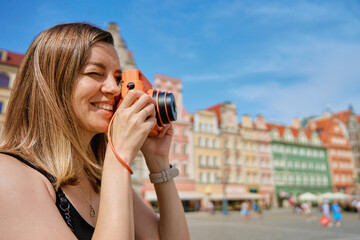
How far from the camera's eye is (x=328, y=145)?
5234cm

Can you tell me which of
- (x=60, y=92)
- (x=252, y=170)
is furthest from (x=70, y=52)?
(x=252, y=170)

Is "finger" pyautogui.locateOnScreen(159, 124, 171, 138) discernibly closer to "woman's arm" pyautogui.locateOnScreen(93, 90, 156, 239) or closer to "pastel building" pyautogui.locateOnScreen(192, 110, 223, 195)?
"woman's arm" pyautogui.locateOnScreen(93, 90, 156, 239)

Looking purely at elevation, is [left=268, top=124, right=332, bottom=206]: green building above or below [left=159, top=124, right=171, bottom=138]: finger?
above

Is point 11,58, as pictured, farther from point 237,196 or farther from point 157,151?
point 157,151

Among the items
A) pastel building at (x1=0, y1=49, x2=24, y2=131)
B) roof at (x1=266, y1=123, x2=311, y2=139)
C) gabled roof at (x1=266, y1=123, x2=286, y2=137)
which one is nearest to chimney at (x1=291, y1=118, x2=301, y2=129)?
roof at (x1=266, y1=123, x2=311, y2=139)

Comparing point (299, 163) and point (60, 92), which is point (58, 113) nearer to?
point (60, 92)

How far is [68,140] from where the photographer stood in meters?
1.21

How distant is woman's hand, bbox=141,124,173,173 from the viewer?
5.22ft

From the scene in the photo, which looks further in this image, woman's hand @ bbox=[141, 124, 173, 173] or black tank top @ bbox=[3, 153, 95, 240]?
woman's hand @ bbox=[141, 124, 173, 173]

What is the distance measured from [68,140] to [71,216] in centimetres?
31

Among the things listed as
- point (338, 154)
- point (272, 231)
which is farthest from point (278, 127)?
point (272, 231)

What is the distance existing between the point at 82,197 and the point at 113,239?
46 cm

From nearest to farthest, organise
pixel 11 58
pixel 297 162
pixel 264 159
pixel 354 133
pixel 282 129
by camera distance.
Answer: pixel 11 58, pixel 264 159, pixel 297 162, pixel 282 129, pixel 354 133

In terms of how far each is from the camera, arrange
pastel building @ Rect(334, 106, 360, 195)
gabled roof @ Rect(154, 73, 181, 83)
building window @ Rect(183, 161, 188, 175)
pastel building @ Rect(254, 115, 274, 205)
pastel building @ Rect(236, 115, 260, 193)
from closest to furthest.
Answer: gabled roof @ Rect(154, 73, 181, 83), building window @ Rect(183, 161, 188, 175), pastel building @ Rect(236, 115, 260, 193), pastel building @ Rect(254, 115, 274, 205), pastel building @ Rect(334, 106, 360, 195)
